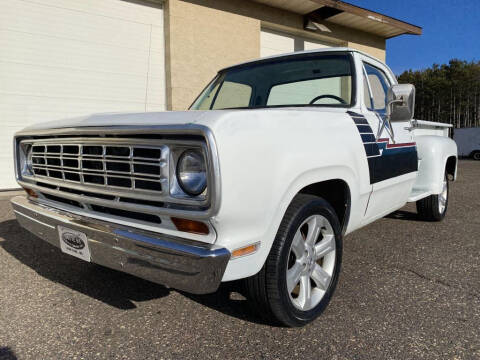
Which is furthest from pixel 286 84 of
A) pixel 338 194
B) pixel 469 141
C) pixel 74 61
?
pixel 469 141

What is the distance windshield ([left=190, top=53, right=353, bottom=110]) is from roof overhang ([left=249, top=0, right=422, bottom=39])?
23.0 ft

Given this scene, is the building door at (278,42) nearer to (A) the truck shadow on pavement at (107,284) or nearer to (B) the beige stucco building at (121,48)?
(B) the beige stucco building at (121,48)

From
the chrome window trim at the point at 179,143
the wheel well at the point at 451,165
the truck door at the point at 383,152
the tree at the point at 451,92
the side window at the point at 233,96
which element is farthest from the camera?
the tree at the point at 451,92

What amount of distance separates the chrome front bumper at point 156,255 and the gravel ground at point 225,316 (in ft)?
1.50

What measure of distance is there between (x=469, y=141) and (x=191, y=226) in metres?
27.7

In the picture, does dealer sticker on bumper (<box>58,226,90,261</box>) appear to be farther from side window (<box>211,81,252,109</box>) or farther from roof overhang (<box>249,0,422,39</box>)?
roof overhang (<box>249,0,422,39</box>)

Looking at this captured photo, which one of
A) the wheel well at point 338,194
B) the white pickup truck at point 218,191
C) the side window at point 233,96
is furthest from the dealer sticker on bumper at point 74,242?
the side window at point 233,96

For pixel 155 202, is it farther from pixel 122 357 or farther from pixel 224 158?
pixel 122 357

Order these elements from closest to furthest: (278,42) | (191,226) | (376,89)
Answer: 1. (191,226)
2. (376,89)
3. (278,42)

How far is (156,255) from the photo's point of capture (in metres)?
1.61

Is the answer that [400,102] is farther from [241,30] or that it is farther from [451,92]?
[451,92]

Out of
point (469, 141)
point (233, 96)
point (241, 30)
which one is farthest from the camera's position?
point (469, 141)

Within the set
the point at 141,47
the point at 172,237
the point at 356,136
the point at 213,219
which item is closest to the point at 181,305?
the point at 172,237

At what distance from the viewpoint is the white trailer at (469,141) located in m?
23.8
